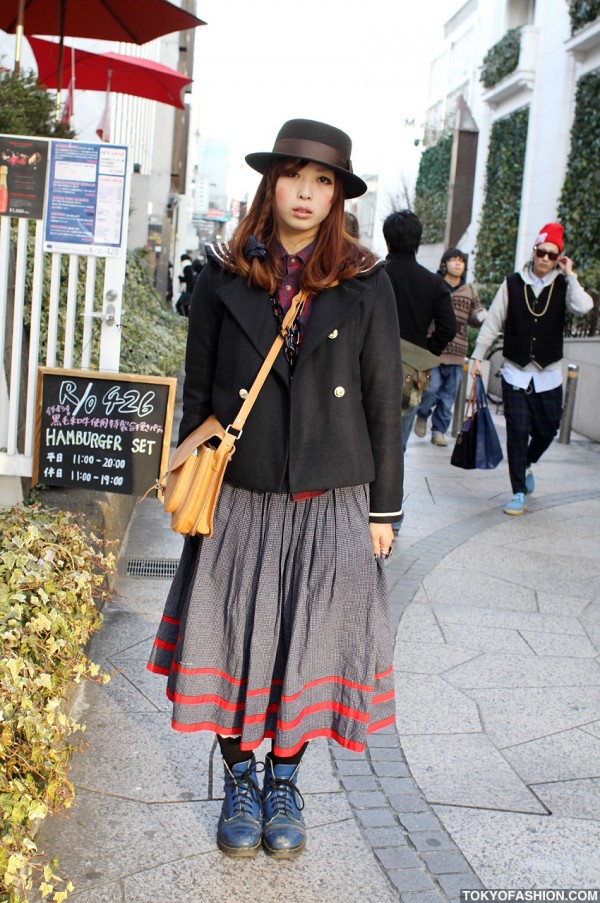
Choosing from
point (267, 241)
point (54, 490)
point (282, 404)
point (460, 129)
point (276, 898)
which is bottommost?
point (276, 898)

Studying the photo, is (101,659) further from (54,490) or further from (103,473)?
(54,490)

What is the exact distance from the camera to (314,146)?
278cm

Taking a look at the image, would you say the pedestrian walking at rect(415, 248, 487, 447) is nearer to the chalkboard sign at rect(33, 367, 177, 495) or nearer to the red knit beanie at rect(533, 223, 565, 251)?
the red knit beanie at rect(533, 223, 565, 251)

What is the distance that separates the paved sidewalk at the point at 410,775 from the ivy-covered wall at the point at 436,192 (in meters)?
24.9

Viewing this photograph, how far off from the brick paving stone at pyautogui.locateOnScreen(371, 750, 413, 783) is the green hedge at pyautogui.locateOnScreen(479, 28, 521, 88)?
1987cm

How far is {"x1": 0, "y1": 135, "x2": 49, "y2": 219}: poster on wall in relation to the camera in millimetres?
4887

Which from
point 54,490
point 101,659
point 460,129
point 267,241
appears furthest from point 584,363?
point 460,129

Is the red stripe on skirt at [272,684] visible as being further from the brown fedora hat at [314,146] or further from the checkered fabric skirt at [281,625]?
the brown fedora hat at [314,146]

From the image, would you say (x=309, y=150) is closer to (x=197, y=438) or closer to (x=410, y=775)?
(x=197, y=438)

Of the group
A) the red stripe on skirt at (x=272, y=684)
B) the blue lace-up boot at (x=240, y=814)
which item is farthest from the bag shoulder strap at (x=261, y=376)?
the blue lace-up boot at (x=240, y=814)

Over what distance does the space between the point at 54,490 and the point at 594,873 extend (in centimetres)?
331

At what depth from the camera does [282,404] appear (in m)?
2.81

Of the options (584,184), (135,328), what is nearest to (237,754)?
(135,328)

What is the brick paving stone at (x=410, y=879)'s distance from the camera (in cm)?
283
